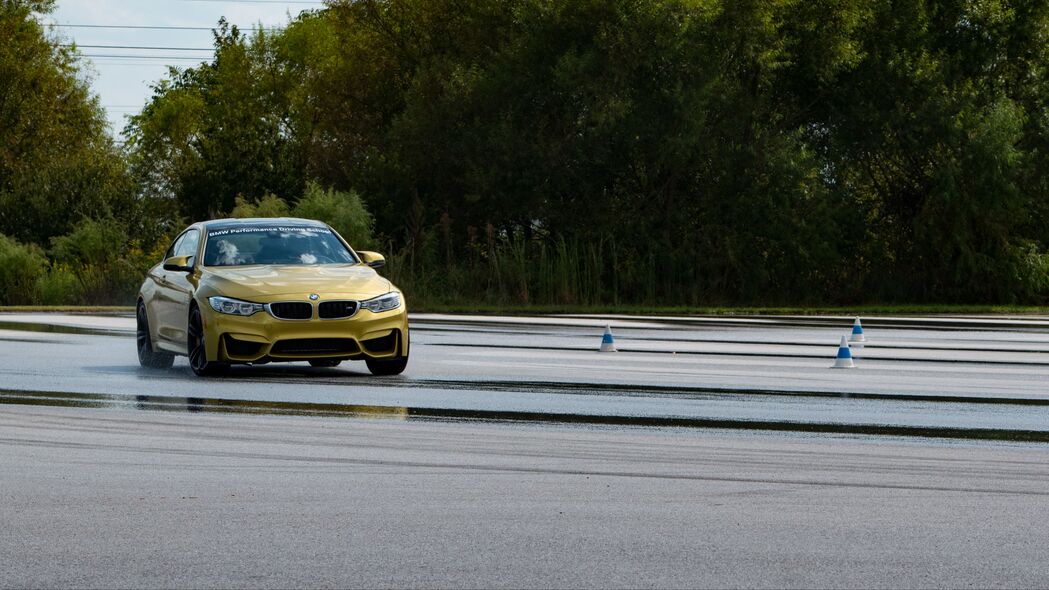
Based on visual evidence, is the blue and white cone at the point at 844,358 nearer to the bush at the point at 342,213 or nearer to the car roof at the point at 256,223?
the car roof at the point at 256,223

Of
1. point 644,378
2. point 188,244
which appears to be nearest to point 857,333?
→ point 644,378

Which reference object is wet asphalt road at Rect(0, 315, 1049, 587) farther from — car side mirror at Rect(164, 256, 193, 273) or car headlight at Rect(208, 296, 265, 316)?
car side mirror at Rect(164, 256, 193, 273)

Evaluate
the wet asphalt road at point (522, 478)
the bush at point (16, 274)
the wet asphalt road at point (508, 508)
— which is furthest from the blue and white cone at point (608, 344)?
the bush at point (16, 274)

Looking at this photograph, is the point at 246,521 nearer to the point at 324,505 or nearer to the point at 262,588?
the point at 324,505

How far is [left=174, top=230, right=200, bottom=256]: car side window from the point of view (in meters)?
17.4

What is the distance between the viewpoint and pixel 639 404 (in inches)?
518

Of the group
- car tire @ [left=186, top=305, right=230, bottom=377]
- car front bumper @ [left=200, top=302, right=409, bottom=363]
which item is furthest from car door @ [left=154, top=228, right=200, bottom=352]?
car front bumper @ [left=200, top=302, right=409, bottom=363]

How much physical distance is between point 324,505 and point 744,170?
100ft

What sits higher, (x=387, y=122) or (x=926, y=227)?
(x=387, y=122)

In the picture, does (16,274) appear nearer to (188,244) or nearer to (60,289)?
(60,289)

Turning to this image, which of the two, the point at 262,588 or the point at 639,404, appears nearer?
the point at 262,588

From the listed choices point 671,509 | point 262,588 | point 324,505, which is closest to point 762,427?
point 671,509

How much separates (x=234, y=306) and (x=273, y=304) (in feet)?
1.34

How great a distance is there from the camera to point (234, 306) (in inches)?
606
